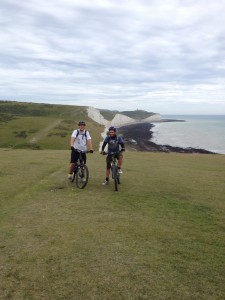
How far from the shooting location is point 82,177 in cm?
1630

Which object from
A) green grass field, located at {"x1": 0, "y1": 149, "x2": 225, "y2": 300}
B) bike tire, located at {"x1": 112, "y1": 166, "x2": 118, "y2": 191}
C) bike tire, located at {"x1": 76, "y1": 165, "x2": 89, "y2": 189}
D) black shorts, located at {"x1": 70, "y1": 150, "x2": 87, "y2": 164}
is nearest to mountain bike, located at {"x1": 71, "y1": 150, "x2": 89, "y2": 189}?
bike tire, located at {"x1": 76, "y1": 165, "x2": 89, "y2": 189}

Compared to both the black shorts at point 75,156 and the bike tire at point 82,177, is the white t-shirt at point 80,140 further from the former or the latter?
the bike tire at point 82,177

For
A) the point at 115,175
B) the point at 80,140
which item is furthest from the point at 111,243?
the point at 80,140

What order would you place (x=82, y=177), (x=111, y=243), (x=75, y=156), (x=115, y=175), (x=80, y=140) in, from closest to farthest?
(x=111, y=243), (x=115, y=175), (x=82, y=177), (x=80, y=140), (x=75, y=156)

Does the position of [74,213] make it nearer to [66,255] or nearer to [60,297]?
[66,255]

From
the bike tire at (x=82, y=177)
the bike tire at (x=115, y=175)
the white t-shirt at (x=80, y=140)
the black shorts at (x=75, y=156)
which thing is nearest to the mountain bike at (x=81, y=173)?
the bike tire at (x=82, y=177)

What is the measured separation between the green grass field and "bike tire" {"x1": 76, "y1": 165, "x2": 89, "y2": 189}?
325mm

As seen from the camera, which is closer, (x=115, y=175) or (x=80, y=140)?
(x=115, y=175)

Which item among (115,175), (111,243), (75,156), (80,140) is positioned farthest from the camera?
(75,156)

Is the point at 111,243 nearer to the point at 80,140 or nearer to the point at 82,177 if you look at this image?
the point at 82,177

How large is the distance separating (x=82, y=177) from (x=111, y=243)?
7.48 m

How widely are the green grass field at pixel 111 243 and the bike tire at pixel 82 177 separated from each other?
33 centimetres

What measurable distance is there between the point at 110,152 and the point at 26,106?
180405 millimetres

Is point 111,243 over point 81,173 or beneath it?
beneath
